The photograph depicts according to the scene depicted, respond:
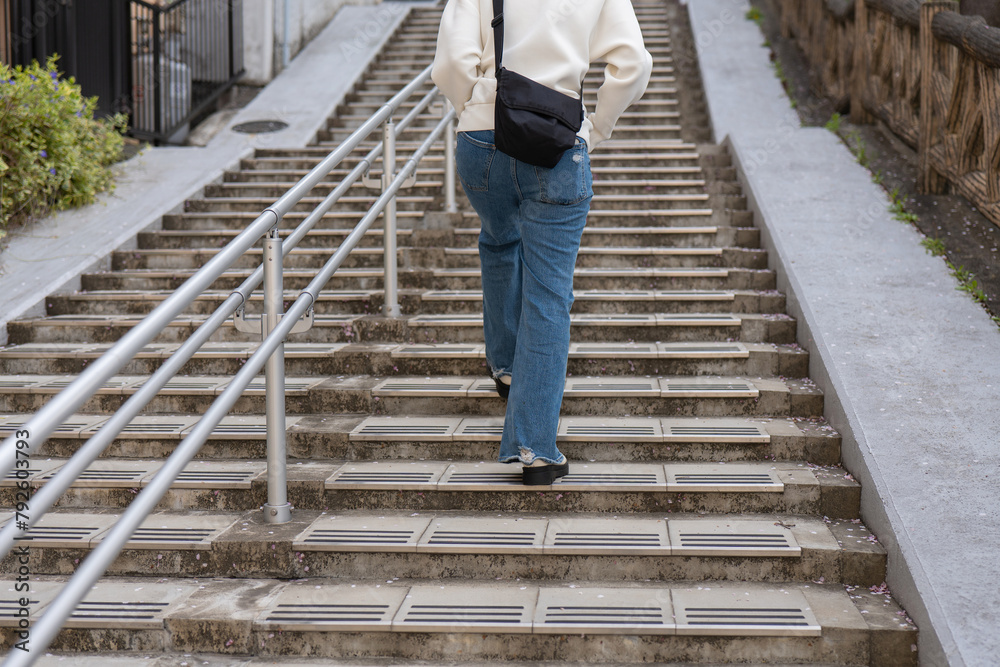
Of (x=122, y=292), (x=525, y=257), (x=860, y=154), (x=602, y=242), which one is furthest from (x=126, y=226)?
(x=860, y=154)

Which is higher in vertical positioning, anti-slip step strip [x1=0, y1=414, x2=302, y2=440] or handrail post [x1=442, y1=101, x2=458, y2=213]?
handrail post [x1=442, y1=101, x2=458, y2=213]

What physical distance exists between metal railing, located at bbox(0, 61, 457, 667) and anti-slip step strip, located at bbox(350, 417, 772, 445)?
60 centimetres

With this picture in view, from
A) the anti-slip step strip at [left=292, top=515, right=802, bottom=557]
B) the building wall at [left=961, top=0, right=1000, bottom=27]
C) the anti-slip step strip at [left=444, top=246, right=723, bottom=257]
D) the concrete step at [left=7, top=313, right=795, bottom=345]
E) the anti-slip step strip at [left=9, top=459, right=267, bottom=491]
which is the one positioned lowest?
the anti-slip step strip at [left=292, top=515, right=802, bottom=557]

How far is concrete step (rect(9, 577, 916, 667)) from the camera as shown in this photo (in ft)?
8.18

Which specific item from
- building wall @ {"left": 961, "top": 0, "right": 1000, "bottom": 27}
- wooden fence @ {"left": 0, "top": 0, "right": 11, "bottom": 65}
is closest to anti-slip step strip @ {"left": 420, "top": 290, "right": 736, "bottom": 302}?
building wall @ {"left": 961, "top": 0, "right": 1000, "bottom": 27}

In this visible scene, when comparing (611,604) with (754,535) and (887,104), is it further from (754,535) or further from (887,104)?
(887,104)

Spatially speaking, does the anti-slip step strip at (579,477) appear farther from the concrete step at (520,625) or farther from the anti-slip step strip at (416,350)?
the anti-slip step strip at (416,350)

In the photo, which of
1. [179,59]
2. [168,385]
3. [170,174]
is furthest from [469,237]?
[179,59]

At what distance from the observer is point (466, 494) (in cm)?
312

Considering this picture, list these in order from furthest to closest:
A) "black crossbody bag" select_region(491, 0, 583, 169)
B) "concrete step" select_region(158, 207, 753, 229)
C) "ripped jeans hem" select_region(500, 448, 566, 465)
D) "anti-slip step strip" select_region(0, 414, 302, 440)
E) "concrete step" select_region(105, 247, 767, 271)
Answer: "concrete step" select_region(158, 207, 753, 229) → "concrete step" select_region(105, 247, 767, 271) → "anti-slip step strip" select_region(0, 414, 302, 440) → "ripped jeans hem" select_region(500, 448, 566, 465) → "black crossbody bag" select_region(491, 0, 583, 169)

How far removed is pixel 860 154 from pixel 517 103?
3.91 meters

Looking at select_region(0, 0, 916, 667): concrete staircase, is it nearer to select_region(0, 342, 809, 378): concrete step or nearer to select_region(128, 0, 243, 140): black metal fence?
select_region(0, 342, 809, 378): concrete step

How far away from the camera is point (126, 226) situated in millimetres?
5836

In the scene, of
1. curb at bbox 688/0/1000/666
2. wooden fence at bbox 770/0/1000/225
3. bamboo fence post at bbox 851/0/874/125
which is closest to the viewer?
curb at bbox 688/0/1000/666
